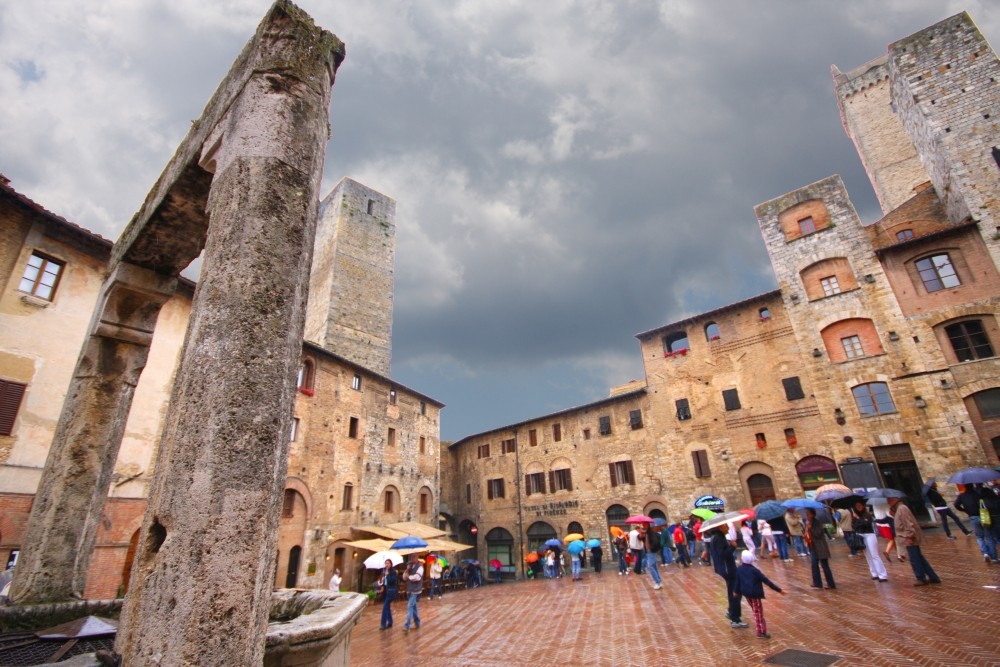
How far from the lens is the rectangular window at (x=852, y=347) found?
20.0 meters

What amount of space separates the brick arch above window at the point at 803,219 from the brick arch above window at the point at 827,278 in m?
1.79

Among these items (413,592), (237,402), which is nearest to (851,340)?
(413,592)

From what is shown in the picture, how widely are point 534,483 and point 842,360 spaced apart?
55.5ft

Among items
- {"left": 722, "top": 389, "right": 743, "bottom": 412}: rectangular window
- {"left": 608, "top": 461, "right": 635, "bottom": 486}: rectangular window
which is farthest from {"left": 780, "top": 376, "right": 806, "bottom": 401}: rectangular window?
{"left": 608, "top": 461, "right": 635, "bottom": 486}: rectangular window

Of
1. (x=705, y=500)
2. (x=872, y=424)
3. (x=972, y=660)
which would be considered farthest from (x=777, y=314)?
(x=972, y=660)

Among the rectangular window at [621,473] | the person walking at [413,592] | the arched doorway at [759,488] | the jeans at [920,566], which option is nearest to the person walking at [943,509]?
the arched doorway at [759,488]

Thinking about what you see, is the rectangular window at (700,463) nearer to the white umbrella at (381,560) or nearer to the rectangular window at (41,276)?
the white umbrella at (381,560)

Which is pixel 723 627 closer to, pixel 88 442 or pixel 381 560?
pixel 381 560

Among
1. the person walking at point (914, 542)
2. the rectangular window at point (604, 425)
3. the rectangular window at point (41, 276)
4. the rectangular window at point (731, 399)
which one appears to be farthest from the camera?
the rectangular window at point (604, 425)

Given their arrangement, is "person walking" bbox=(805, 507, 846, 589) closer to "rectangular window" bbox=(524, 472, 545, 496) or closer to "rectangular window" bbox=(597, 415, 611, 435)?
"rectangular window" bbox=(597, 415, 611, 435)

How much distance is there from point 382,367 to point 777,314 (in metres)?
24.5

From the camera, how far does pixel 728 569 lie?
746 cm

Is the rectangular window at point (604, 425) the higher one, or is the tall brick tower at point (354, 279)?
the tall brick tower at point (354, 279)

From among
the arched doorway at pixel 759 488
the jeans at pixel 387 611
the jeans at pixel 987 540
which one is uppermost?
the arched doorway at pixel 759 488
